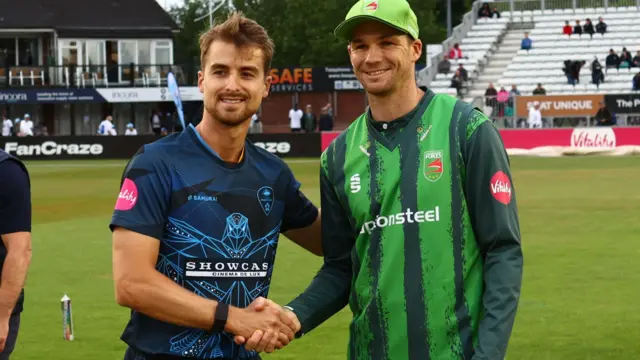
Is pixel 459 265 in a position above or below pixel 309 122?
above

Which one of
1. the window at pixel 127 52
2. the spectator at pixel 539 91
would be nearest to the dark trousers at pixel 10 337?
the spectator at pixel 539 91

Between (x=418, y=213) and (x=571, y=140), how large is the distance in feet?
134

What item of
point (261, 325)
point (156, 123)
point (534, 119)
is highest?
point (261, 325)

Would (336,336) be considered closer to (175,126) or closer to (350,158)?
(350,158)

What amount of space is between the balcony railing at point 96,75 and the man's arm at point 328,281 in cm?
5989

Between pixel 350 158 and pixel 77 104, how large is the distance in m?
63.4

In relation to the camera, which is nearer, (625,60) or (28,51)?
(625,60)

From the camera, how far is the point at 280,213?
5215 mm

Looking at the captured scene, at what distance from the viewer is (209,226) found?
4941mm

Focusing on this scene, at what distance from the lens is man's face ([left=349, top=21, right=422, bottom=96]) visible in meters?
4.86

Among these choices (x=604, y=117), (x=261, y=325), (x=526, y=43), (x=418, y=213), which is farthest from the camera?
(x=526, y=43)

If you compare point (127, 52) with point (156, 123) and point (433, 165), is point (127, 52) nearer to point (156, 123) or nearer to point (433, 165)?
point (156, 123)

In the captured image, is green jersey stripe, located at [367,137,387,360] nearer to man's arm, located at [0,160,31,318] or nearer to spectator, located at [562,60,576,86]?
man's arm, located at [0,160,31,318]

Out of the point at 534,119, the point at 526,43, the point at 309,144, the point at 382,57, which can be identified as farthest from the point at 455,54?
the point at 382,57
